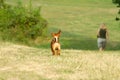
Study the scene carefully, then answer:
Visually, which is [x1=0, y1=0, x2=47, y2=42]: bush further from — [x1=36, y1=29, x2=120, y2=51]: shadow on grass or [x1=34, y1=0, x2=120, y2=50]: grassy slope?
[x1=34, y1=0, x2=120, y2=50]: grassy slope

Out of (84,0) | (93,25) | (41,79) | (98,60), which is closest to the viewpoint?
(41,79)

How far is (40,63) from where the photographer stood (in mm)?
14828

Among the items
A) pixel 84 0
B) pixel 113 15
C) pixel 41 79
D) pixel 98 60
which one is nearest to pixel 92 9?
pixel 113 15

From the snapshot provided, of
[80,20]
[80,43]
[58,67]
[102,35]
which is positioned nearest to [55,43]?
[58,67]

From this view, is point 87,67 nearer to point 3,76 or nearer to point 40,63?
point 40,63

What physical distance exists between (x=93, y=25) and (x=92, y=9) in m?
12.1

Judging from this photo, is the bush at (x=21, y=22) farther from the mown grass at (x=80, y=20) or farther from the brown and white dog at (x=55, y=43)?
the brown and white dog at (x=55, y=43)

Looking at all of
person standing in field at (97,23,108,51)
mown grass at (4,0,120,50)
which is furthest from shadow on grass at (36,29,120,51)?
person standing in field at (97,23,108,51)

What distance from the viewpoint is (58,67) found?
13945mm

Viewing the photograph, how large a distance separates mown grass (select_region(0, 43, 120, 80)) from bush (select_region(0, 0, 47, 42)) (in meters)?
15.1

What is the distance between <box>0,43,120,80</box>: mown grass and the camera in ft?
41.2

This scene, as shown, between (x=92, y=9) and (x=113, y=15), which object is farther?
(x=92, y=9)

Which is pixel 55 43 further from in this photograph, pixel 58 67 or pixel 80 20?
pixel 80 20

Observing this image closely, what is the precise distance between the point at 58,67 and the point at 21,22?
2094cm
